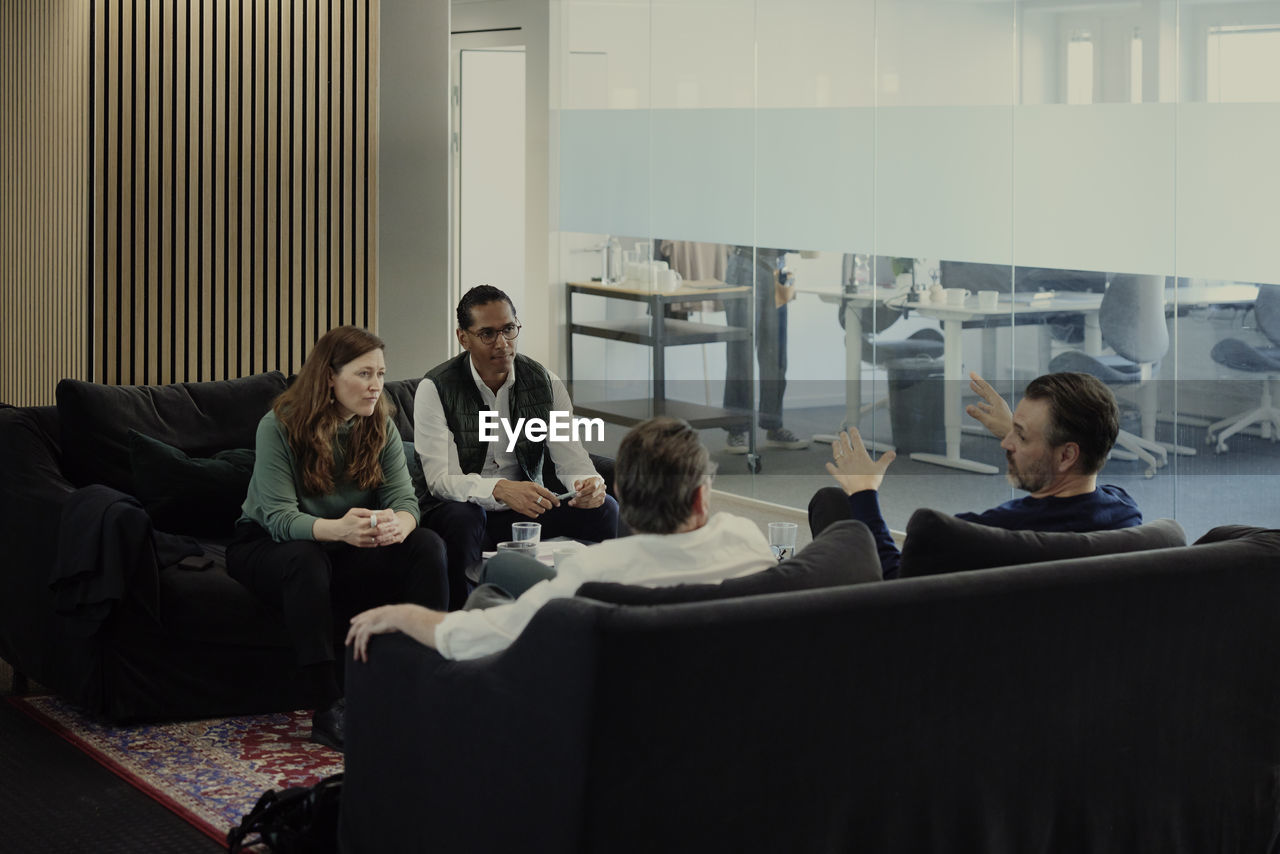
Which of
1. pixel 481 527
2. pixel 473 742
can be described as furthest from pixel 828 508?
pixel 481 527

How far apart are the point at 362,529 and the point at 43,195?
238 centimetres

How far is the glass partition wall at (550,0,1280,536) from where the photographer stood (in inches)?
212

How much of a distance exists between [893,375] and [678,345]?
1420mm

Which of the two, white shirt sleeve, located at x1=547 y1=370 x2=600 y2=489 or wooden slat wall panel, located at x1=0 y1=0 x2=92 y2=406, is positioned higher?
wooden slat wall panel, located at x1=0 y1=0 x2=92 y2=406

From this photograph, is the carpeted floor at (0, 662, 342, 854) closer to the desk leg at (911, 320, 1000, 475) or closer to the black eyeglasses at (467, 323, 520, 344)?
the black eyeglasses at (467, 323, 520, 344)

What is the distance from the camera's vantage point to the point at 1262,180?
517 centimetres

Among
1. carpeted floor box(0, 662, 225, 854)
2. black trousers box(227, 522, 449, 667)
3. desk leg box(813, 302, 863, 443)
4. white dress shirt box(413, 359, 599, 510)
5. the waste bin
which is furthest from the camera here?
desk leg box(813, 302, 863, 443)

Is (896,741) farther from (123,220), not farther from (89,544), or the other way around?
(123,220)

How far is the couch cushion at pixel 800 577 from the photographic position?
7.78 ft

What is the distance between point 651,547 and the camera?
2525mm

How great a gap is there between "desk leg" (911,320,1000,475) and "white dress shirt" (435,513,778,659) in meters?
3.89

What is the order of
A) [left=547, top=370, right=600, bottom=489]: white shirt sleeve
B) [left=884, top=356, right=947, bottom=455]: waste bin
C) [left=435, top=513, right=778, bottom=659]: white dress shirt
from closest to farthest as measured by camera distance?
[left=435, top=513, right=778, bottom=659]: white dress shirt < [left=547, top=370, right=600, bottom=489]: white shirt sleeve < [left=884, top=356, right=947, bottom=455]: waste bin

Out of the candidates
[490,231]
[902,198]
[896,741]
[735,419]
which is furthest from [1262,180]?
[490,231]

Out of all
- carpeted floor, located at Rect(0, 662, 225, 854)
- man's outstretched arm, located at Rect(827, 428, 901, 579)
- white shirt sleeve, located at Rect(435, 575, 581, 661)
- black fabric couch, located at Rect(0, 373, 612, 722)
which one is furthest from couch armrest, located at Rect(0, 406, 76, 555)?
man's outstretched arm, located at Rect(827, 428, 901, 579)
